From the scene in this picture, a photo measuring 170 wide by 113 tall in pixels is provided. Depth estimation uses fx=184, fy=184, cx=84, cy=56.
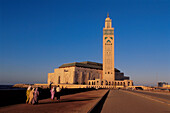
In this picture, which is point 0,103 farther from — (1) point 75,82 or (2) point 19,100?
(1) point 75,82

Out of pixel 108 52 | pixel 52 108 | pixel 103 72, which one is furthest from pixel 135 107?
pixel 108 52

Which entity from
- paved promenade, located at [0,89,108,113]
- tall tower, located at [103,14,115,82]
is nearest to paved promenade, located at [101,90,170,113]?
paved promenade, located at [0,89,108,113]

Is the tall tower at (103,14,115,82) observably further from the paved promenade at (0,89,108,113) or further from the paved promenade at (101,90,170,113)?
the paved promenade at (0,89,108,113)

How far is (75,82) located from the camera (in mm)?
158625

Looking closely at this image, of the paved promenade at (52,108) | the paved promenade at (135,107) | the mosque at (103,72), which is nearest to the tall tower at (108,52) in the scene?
the mosque at (103,72)

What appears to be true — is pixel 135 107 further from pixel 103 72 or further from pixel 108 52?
pixel 108 52

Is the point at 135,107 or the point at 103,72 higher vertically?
the point at 103,72

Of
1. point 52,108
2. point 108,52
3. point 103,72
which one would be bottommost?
point 52,108

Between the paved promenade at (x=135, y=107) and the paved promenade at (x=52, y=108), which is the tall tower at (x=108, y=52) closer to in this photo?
the paved promenade at (x=135, y=107)

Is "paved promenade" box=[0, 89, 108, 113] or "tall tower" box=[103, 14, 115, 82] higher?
"tall tower" box=[103, 14, 115, 82]

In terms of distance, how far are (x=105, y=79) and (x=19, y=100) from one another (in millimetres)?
133675

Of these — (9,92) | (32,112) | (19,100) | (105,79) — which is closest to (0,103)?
(9,92)

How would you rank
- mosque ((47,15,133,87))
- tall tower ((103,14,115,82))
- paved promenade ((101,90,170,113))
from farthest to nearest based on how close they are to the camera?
1. tall tower ((103,14,115,82))
2. mosque ((47,15,133,87))
3. paved promenade ((101,90,170,113))

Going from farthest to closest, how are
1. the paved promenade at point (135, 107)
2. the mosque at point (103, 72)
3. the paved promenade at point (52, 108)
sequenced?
the mosque at point (103, 72)
the paved promenade at point (135, 107)
the paved promenade at point (52, 108)
